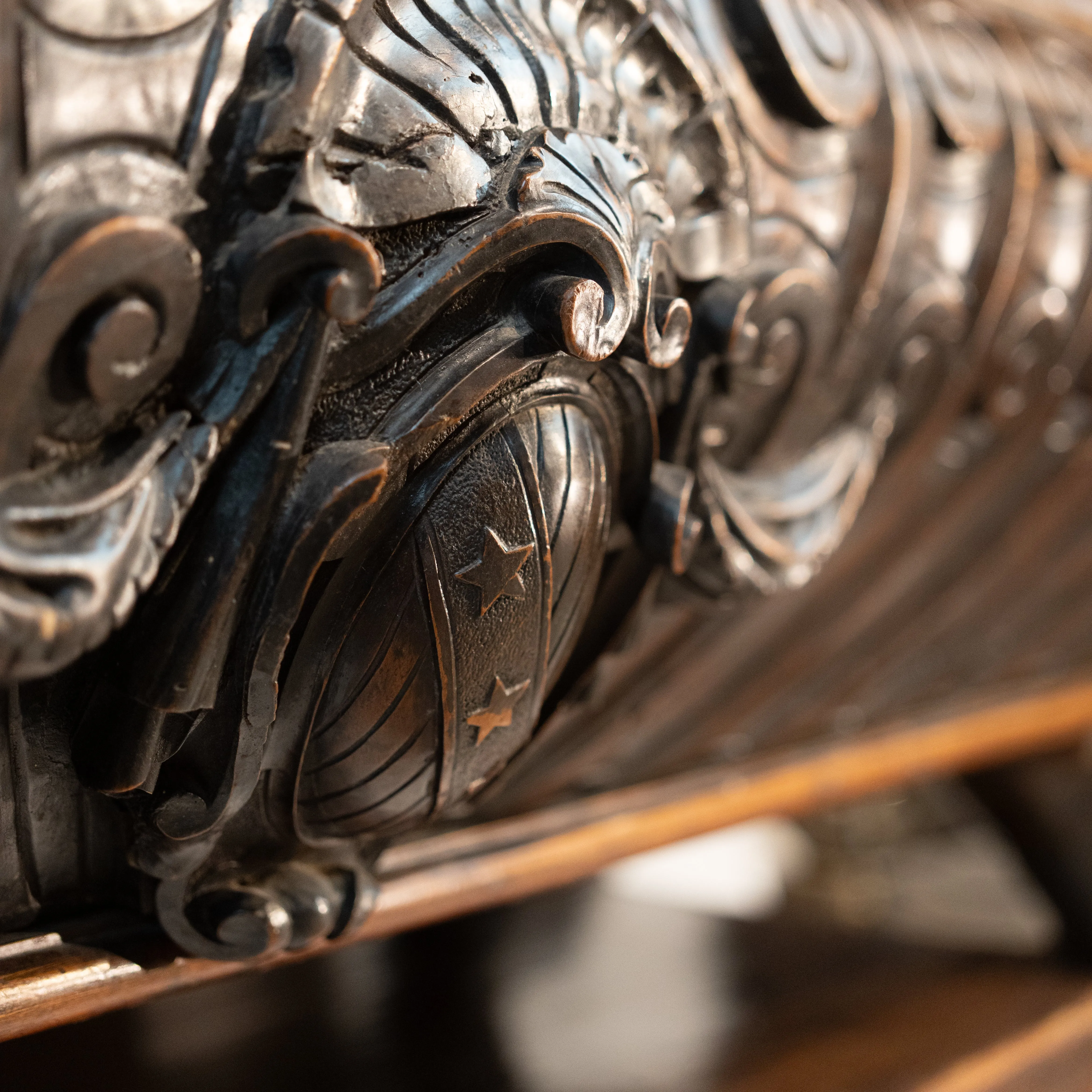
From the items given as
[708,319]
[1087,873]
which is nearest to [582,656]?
[708,319]

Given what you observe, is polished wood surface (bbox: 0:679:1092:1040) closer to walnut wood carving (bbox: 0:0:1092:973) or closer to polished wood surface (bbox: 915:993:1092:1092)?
walnut wood carving (bbox: 0:0:1092:973)

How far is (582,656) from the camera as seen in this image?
0.38 meters

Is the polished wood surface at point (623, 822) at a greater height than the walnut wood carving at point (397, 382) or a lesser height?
lesser

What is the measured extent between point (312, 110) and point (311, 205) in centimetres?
2

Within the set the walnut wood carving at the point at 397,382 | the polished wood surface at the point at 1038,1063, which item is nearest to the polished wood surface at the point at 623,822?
the walnut wood carving at the point at 397,382

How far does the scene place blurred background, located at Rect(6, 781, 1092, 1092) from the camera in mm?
451

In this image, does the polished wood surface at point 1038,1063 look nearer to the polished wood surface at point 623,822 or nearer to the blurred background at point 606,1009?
the blurred background at point 606,1009

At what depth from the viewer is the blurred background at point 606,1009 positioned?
0.45 meters

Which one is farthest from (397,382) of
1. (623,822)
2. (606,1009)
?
(606,1009)

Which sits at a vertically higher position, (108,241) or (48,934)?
(108,241)

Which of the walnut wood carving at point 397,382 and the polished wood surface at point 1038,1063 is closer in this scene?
the walnut wood carving at point 397,382

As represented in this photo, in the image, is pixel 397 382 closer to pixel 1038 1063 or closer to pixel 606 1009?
pixel 606 1009

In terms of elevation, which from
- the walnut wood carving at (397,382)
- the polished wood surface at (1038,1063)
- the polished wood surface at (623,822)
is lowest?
the polished wood surface at (1038,1063)

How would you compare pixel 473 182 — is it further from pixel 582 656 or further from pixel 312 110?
pixel 582 656
